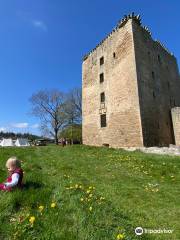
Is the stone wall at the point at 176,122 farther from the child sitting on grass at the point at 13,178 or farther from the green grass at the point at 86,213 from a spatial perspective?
the child sitting on grass at the point at 13,178

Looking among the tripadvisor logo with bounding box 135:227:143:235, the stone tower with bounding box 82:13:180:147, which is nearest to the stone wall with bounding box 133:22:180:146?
the stone tower with bounding box 82:13:180:147

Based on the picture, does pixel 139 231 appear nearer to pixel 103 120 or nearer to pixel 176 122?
pixel 176 122

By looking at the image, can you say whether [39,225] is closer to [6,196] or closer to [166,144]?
[6,196]

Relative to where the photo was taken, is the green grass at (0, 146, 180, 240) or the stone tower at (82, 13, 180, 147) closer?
the green grass at (0, 146, 180, 240)

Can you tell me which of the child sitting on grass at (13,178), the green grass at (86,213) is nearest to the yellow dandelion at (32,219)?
the green grass at (86,213)

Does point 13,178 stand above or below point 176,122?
below

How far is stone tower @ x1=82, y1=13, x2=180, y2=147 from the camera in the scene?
20.1 metres

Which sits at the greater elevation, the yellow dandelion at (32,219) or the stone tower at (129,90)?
the stone tower at (129,90)

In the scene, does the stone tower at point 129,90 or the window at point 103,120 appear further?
the window at point 103,120

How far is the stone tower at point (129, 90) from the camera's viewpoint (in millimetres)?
20141

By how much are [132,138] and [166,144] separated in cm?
444

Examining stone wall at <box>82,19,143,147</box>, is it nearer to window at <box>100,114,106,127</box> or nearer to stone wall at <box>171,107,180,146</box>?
window at <box>100,114,106,127</box>

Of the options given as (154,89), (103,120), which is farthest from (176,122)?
(103,120)

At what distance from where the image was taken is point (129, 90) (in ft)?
67.7
